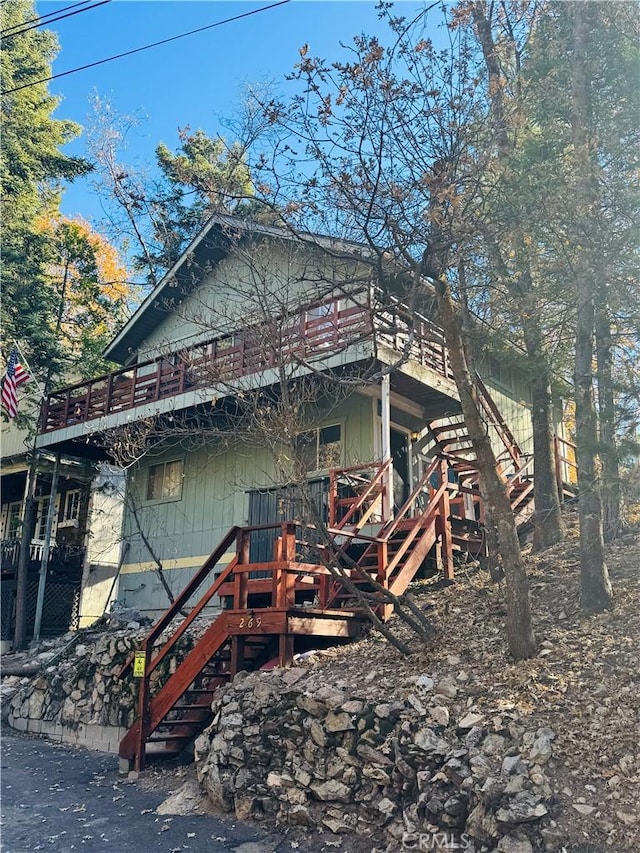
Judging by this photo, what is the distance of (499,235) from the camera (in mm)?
8664

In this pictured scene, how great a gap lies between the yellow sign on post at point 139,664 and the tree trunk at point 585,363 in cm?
523

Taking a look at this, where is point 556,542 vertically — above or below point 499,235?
below

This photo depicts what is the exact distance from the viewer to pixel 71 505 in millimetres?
21656

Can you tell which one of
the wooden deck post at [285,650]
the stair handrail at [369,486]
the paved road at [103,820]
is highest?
the stair handrail at [369,486]

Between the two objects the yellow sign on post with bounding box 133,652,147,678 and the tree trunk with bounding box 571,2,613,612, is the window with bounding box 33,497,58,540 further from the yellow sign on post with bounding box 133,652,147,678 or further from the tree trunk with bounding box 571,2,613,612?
the tree trunk with bounding box 571,2,613,612

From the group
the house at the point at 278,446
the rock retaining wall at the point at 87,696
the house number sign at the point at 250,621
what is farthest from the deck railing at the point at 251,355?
the rock retaining wall at the point at 87,696

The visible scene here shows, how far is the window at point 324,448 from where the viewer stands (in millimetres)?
14070

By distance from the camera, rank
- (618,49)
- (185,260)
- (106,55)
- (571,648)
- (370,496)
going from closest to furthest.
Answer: (571,648) → (618,49) → (106,55) → (370,496) → (185,260)

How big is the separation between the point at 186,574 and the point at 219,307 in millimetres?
6333

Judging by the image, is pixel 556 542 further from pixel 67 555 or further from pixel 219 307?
pixel 67 555

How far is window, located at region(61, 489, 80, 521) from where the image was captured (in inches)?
844

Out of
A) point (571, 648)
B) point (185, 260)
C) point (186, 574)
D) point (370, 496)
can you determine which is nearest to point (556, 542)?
point (370, 496)

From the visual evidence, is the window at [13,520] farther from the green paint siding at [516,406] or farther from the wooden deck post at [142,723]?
the wooden deck post at [142,723]

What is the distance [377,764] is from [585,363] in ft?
16.0
